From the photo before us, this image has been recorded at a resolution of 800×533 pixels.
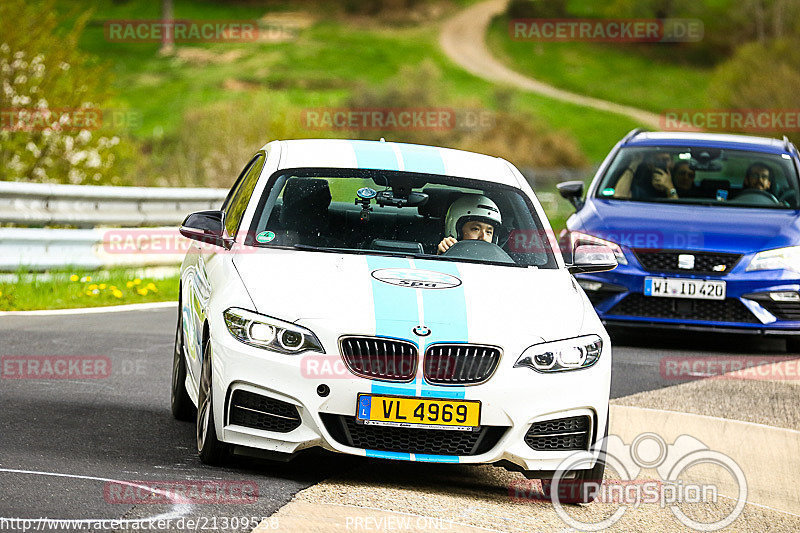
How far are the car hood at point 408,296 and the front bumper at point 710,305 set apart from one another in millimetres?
4780

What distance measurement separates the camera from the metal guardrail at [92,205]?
13547 mm

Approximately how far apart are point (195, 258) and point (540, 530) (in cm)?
298

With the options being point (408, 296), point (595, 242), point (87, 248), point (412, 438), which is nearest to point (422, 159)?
point (408, 296)

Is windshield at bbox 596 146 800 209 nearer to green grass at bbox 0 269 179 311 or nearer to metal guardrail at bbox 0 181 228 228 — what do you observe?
green grass at bbox 0 269 179 311

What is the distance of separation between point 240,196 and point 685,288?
4.91 metres

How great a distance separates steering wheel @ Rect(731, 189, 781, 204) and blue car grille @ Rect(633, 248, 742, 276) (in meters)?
1.25

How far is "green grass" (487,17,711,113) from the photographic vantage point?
91812mm

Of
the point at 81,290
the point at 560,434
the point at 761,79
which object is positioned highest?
the point at 560,434

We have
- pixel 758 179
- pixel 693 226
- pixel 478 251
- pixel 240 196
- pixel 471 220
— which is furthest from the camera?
pixel 758 179

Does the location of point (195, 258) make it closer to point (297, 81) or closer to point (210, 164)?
point (210, 164)

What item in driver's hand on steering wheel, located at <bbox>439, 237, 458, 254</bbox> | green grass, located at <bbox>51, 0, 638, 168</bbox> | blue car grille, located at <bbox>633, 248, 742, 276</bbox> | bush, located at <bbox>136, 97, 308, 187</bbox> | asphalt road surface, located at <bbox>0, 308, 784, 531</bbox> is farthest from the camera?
green grass, located at <bbox>51, 0, 638, 168</bbox>

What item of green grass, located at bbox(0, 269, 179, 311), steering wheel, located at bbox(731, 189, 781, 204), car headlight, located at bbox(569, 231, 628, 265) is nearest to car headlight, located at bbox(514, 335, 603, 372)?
car headlight, located at bbox(569, 231, 628, 265)

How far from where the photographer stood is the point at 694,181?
1334 centimetres

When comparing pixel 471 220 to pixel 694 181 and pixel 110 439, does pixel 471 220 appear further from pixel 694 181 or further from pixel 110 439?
pixel 694 181
